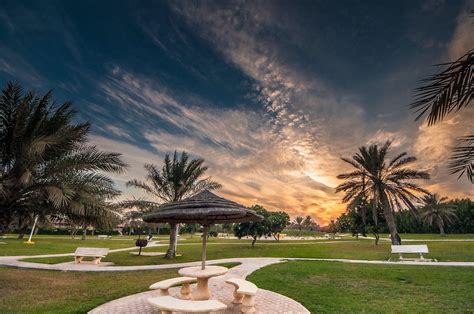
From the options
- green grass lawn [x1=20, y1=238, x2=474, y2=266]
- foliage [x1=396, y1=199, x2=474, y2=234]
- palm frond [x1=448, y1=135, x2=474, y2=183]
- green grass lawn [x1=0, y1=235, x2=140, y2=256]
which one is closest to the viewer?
→ palm frond [x1=448, y1=135, x2=474, y2=183]

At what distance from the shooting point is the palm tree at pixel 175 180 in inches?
782

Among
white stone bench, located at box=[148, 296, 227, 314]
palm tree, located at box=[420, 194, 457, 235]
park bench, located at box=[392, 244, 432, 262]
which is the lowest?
white stone bench, located at box=[148, 296, 227, 314]

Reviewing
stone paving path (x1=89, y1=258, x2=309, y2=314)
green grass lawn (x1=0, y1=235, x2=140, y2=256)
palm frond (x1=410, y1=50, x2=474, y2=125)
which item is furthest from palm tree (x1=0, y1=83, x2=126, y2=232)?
green grass lawn (x1=0, y1=235, x2=140, y2=256)

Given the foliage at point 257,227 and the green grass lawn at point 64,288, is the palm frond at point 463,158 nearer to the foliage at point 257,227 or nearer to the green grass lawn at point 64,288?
the green grass lawn at point 64,288

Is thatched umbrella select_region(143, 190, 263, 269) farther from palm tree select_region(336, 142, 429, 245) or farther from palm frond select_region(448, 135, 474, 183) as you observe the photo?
palm tree select_region(336, 142, 429, 245)

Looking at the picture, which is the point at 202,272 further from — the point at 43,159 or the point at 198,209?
the point at 43,159

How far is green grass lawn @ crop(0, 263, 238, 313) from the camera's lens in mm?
6594

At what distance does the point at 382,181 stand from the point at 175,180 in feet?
55.7

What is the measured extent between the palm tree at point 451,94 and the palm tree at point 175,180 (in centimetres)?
1707

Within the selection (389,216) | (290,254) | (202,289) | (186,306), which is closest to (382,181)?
(389,216)

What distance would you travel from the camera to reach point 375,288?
8.67m

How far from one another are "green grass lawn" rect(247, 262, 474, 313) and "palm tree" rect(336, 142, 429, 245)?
34.5 feet

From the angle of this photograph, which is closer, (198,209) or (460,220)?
(198,209)

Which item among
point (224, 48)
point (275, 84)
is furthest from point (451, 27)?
point (224, 48)
